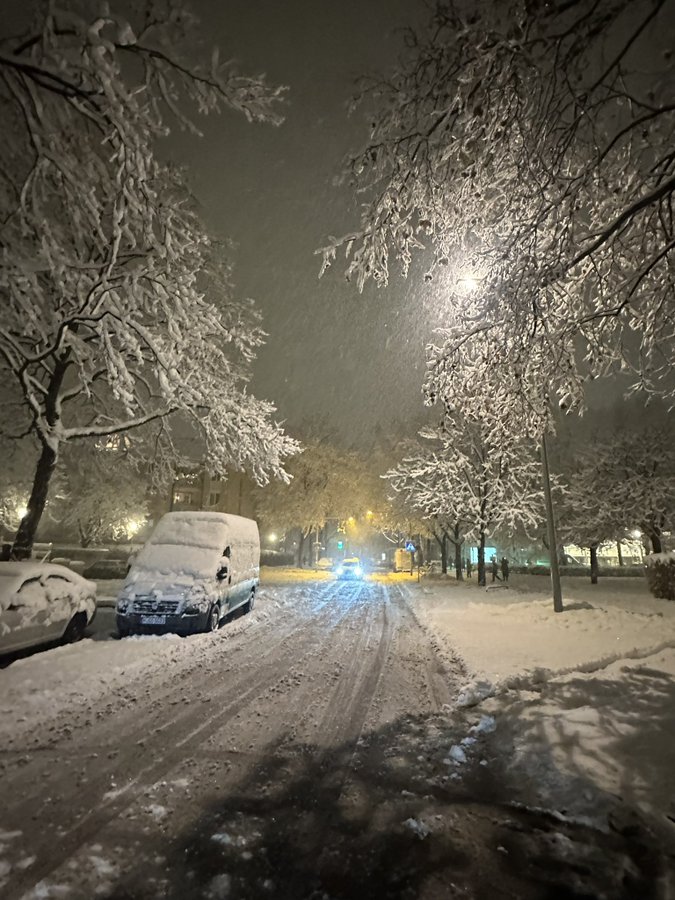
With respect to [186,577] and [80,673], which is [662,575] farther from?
[80,673]

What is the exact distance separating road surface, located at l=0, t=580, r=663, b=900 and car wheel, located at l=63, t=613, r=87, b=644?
11.4 ft

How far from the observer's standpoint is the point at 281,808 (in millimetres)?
3201

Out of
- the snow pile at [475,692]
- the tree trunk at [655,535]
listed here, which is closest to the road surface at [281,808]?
the snow pile at [475,692]

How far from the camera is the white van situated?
8.74 meters

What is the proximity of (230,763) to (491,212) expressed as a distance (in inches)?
287

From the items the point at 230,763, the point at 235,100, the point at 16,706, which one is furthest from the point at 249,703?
the point at 235,100

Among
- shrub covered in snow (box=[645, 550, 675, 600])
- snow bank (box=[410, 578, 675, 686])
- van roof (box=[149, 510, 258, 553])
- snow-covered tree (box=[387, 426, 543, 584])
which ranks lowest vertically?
snow bank (box=[410, 578, 675, 686])

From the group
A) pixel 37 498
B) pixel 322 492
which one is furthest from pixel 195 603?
pixel 322 492

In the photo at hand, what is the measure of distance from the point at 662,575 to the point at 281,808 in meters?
19.2

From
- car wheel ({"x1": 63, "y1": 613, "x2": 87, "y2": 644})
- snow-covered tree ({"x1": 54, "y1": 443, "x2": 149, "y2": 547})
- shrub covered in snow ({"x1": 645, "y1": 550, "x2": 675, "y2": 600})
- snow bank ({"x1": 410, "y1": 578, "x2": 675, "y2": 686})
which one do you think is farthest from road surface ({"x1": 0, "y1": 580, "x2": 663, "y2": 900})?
snow-covered tree ({"x1": 54, "y1": 443, "x2": 149, "y2": 547})

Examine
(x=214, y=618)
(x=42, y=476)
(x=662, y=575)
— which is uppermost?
(x=42, y=476)

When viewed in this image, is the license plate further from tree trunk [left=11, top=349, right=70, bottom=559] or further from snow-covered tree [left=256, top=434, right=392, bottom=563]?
snow-covered tree [left=256, top=434, right=392, bottom=563]

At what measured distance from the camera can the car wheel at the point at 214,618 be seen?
9344 mm

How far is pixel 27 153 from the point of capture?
7.97m
